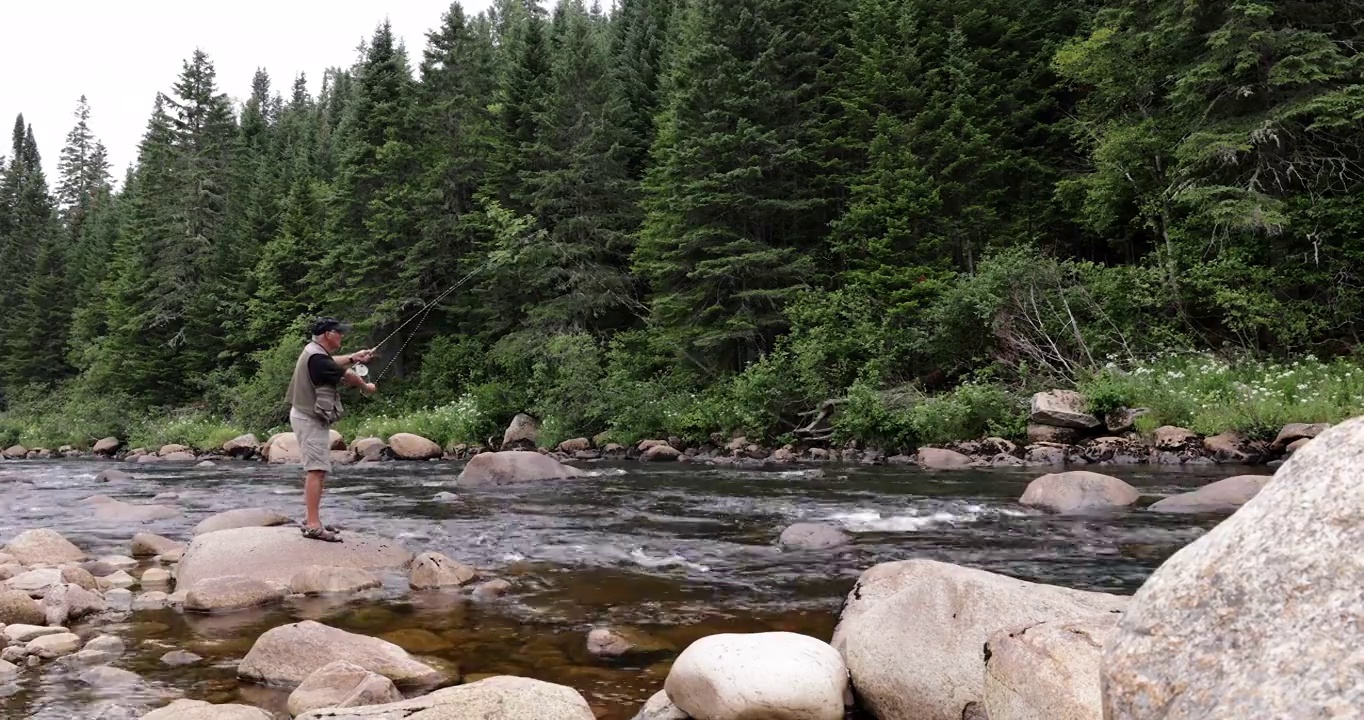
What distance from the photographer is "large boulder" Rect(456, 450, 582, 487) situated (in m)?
14.3

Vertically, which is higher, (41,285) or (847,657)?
(41,285)

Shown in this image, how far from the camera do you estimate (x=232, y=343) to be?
38500mm

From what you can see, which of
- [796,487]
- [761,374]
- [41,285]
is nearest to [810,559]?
[796,487]

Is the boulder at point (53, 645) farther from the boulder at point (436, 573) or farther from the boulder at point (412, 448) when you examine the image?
the boulder at point (412, 448)

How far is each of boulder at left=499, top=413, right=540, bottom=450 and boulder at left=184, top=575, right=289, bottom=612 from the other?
17909mm

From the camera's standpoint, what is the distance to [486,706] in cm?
376

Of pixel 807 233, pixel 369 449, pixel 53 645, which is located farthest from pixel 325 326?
pixel 807 233

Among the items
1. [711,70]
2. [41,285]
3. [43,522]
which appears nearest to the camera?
[43,522]

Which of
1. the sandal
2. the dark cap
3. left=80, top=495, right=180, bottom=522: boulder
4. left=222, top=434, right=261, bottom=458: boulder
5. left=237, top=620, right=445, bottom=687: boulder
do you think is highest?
the dark cap

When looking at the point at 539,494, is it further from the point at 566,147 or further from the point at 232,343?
the point at 232,343

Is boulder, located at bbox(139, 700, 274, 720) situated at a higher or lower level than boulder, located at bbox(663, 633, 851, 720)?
lower

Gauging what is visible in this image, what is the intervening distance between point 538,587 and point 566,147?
967 inches

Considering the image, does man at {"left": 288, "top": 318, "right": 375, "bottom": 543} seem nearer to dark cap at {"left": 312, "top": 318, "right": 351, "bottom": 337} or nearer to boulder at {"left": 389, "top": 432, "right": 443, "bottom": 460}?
dark cap at {"left": 312, "top": 318, "right": 351, "bottom": 337}

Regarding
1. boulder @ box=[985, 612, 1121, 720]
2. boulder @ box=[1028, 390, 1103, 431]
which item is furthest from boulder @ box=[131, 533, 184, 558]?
boulder @ box=[1028, 390, 1103, 431]
